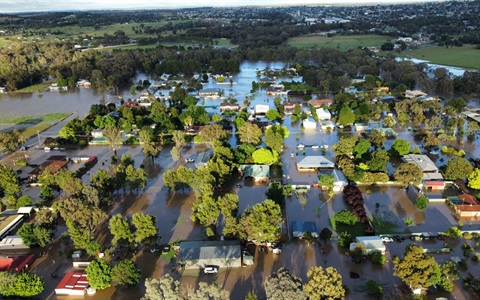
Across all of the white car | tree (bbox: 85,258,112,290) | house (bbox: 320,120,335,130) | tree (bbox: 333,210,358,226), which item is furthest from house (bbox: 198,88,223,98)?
tree (bbox: 85,258,112,290)

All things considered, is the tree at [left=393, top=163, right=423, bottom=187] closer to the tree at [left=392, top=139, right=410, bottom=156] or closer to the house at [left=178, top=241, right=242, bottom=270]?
the tree at [left=392, top=139, right=410, bottom=156]

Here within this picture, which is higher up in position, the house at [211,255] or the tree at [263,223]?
the tree at [263,223]

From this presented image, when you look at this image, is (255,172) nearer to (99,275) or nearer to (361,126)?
(99,275)

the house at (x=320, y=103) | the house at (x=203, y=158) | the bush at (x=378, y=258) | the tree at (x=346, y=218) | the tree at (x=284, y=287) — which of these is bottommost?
the bush at (x=378, y=258)

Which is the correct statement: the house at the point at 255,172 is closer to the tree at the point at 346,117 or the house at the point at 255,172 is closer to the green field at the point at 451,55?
the tree at the point at 346,117

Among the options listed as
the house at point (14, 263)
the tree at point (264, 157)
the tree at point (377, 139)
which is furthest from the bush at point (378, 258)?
the house at point (14, 263)

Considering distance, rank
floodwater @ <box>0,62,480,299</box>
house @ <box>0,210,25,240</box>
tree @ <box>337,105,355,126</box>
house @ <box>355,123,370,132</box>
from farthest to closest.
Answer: tree @ <box>337,105,355,126</box>, house @ <box>355,123,370,132</box>, house @ <box>0,210,25,240</box>, floodwater @ <box>0,62,480,299</box>

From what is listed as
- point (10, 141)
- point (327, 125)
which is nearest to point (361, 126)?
point (327, 125)
